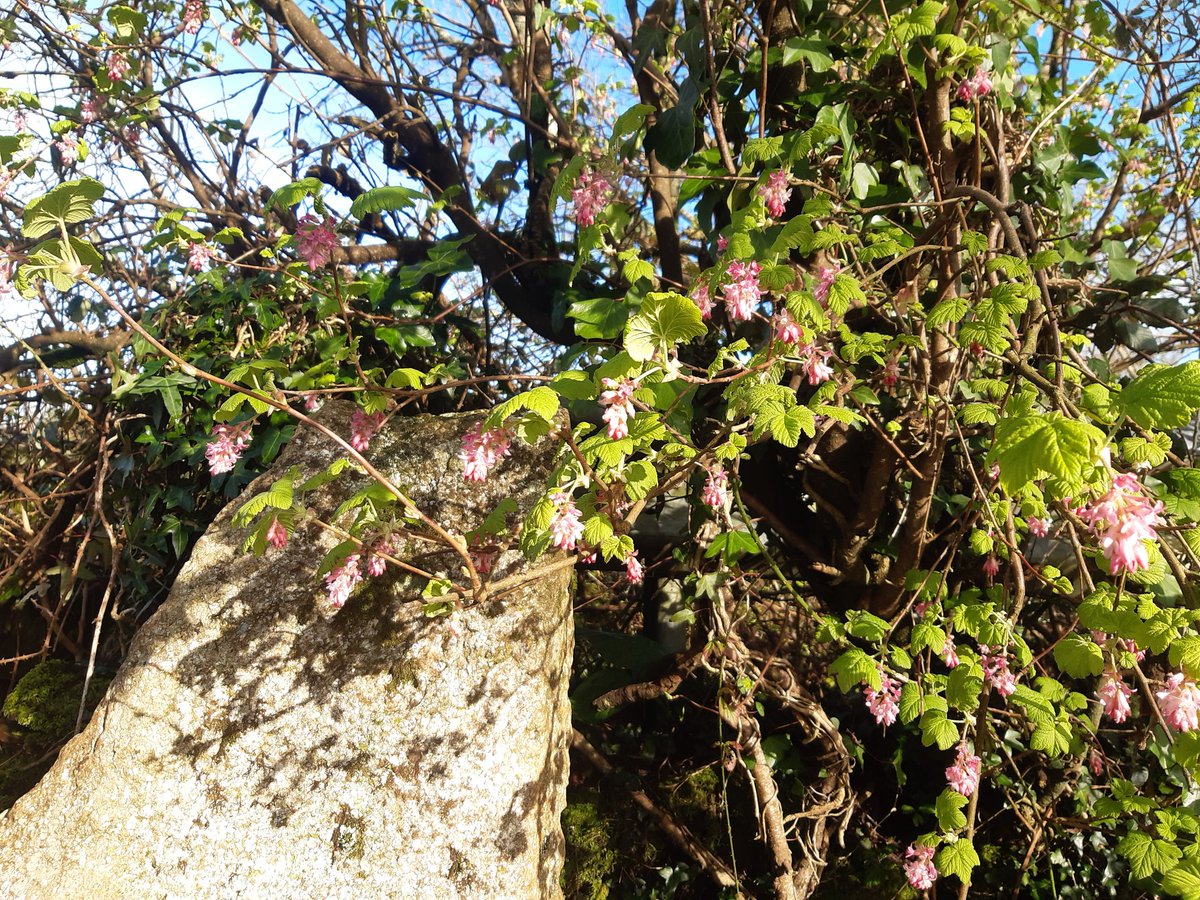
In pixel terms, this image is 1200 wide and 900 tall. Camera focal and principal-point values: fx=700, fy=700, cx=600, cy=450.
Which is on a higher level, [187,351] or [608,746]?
[187,351]

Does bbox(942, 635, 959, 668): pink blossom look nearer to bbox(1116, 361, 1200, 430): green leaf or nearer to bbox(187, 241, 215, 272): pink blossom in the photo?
bbox(1116, 361, 1200, 430): green leaf

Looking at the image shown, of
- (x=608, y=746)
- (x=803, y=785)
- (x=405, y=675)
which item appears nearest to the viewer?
(x=405, y=675)

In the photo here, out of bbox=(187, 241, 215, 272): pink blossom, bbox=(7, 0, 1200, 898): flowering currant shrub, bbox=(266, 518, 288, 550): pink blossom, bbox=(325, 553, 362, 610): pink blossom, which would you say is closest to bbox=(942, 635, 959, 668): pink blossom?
bbox=(7, 0, 1200, 898): flowering currant shrub

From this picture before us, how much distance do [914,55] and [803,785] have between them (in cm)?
221

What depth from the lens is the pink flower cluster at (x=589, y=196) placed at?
1913mm

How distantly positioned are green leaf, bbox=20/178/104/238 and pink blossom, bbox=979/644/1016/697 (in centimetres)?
192

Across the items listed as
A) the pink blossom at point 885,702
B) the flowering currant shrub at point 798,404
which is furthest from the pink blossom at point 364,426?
the pink blossom at point 885,702

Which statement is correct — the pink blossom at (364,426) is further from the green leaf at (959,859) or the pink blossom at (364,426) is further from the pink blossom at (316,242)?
the green leaf at (959,859)

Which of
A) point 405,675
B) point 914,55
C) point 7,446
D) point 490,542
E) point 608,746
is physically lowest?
point 608,746

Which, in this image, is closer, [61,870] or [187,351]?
[61,870]

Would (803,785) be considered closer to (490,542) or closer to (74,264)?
(490,542)

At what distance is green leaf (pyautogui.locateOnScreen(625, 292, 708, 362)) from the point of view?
3.57 ft

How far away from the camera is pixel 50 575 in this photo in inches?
95.7

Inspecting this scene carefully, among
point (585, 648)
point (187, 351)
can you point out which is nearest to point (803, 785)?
point (585, 648)
